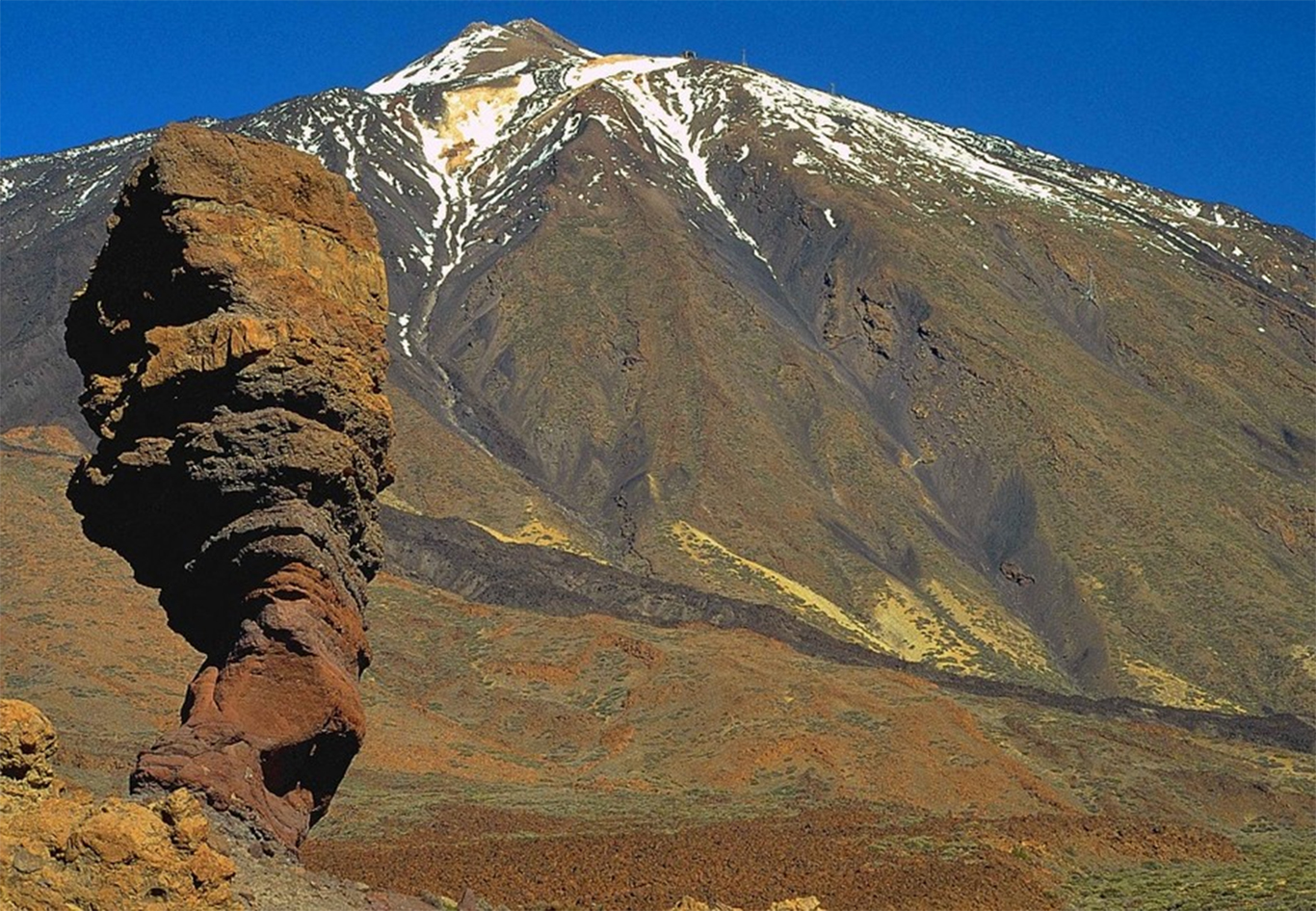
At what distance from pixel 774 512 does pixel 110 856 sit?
296 ft

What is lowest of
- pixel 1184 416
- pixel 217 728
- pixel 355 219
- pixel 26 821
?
pixel 26 821

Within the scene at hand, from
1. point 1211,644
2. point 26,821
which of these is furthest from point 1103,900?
point 1211,644

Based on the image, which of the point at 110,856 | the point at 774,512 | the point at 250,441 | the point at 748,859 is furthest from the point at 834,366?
the point at 110,856

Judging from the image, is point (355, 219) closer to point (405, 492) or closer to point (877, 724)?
point (877, 724)

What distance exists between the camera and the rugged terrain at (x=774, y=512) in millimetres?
40906

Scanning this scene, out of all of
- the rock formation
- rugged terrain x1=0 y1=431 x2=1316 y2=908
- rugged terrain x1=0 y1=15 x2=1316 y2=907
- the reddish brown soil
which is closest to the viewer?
the rock formation

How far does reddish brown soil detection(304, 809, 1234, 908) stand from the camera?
2823 centimetres

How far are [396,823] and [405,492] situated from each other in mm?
59503

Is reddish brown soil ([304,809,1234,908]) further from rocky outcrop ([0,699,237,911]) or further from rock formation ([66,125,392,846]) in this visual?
rocky outcrop ([0,699,237,911])

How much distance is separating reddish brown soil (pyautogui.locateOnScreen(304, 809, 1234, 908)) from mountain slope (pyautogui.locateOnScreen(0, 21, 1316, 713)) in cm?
5049

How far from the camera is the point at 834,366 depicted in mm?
127750

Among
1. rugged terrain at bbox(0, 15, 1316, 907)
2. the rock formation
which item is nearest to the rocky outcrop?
the rock formation

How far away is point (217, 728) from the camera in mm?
15594

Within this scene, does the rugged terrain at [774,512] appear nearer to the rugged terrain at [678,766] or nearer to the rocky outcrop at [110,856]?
the rugged terrain at [678,766]
